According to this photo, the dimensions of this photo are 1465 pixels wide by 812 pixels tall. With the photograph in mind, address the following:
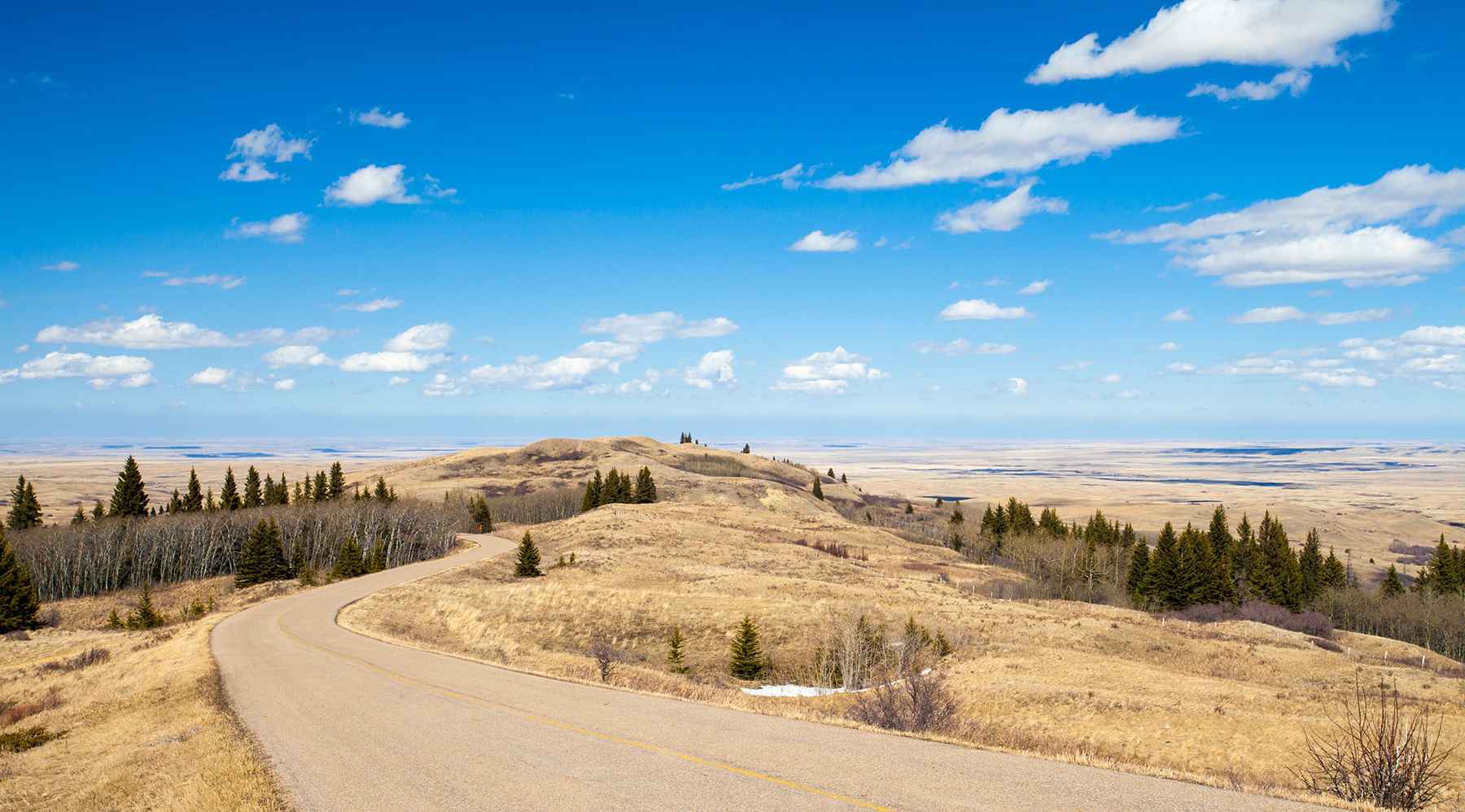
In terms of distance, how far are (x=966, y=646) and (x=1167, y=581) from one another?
59181 mm

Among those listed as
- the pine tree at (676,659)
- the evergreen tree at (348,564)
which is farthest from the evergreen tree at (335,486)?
the pine tree at (676,659)

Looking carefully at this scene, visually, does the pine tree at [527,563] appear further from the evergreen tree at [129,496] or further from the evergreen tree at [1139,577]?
the evergreen tree at [1139,577]

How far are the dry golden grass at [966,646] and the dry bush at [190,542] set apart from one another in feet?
71.0

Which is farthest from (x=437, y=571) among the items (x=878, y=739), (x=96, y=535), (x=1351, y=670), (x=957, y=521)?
(x=957, y=521)

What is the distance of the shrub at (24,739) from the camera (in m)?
22.5

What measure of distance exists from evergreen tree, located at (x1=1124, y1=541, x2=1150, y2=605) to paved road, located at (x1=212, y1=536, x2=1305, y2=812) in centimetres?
8954

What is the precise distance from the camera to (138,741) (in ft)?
69.7

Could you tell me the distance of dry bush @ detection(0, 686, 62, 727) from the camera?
28166 millimetres

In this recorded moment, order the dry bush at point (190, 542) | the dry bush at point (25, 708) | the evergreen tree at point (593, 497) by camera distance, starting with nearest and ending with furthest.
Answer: the dry bush at point (25, 708)
the dry bush at point (190, 542)
the evergreen tree at point (593, 497)

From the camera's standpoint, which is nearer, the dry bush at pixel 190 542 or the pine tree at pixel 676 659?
the pine tree at pixel 676 659

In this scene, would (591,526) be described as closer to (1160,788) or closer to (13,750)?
(13,750)

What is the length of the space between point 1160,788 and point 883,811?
5.27 meters

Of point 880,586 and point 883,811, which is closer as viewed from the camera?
point 883,811

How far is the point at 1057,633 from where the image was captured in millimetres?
51594
